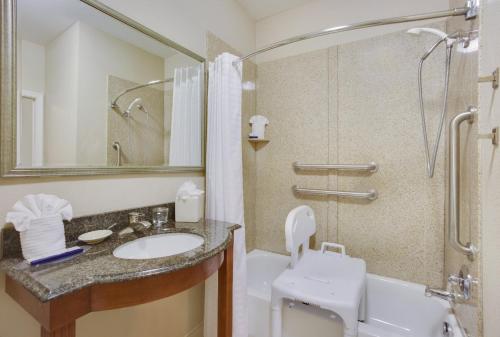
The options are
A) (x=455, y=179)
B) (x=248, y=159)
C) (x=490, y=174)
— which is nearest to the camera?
(x=490, y=174)

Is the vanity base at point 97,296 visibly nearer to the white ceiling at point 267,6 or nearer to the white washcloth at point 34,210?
the white washcloth at point 34,210

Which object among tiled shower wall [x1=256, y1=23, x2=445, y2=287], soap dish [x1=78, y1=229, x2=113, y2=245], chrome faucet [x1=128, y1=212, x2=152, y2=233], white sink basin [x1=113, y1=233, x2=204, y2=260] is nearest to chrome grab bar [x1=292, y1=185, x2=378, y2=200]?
tiled shower wall [x1=256, y1=23, x2=445, y2=287]

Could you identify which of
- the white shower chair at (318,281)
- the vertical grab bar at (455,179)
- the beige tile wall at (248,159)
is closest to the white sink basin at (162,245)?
the white shower chair at (318,281)

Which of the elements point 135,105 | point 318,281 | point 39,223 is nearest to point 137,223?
point 39,223

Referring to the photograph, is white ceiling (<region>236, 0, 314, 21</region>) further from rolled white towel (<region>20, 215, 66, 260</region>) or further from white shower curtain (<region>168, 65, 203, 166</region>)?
rolled white towel (<region>20, 215, 66, 260</region>)

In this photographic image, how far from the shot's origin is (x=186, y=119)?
1.50m

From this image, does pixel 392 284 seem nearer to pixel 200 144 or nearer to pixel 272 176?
pixel 272 176

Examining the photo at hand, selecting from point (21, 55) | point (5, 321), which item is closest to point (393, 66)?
point (21, 55)

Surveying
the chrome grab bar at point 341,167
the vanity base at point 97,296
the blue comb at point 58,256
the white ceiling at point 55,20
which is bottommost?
the vanity base at point 97,296

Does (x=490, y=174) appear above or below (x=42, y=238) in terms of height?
above

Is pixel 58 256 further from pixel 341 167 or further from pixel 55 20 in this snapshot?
pixel 341 167

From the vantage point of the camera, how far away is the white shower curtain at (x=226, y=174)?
4.61 feet

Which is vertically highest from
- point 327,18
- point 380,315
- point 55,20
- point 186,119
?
point 327,18

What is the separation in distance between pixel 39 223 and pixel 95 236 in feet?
0.70
